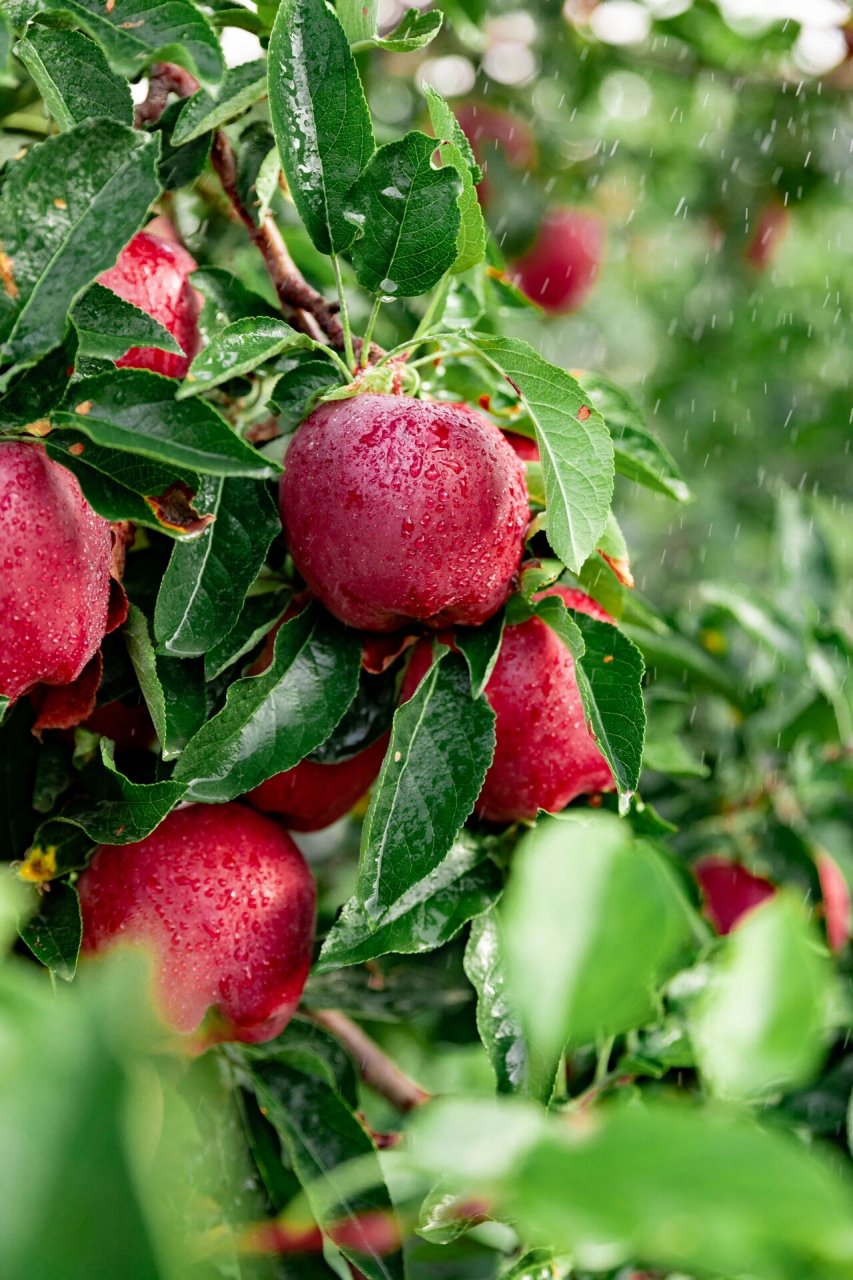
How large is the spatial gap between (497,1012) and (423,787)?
0.39 feet

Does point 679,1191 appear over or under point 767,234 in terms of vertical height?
over

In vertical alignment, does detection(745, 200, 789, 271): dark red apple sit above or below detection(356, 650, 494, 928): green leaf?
below

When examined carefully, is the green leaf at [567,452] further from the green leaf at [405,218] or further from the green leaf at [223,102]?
the green leaf at [223,102]

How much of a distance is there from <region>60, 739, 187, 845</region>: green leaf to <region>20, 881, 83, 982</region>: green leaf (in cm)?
4

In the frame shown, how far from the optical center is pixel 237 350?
56cm

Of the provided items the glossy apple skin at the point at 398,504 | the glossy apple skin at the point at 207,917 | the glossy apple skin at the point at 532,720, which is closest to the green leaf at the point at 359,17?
the glossy apple skin at the point at 398,504

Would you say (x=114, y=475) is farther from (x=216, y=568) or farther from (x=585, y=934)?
(x=585, y=934)

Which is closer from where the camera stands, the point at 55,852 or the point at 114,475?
the point at 114,475

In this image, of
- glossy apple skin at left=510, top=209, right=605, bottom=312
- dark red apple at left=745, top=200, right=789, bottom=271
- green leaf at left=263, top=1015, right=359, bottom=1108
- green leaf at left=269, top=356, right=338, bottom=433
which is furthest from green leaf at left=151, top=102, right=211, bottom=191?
dark red apple at left=745, top=200, right=789, bottom=271

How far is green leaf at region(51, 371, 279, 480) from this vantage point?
A: 0.49 meters

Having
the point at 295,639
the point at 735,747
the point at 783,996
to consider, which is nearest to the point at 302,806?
the point at 295,639

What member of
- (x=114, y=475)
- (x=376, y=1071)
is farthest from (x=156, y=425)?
(x=376, y=1071)

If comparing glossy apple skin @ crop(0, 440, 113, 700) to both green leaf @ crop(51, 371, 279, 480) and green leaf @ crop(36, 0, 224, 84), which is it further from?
green leaf @ crop(36, 0, 224, 84)

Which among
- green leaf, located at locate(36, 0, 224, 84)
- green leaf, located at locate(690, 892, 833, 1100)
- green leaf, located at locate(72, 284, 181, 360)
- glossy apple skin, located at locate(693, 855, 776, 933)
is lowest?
glossy apple skin, located at locate(693, 855, 776, 933)
